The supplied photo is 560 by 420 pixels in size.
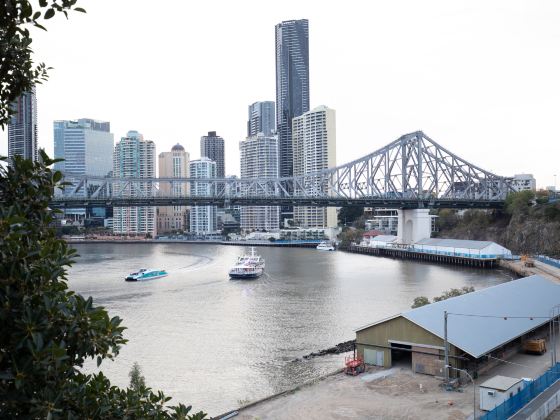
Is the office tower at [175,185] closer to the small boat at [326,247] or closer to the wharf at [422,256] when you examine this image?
the small boat at [326,247]

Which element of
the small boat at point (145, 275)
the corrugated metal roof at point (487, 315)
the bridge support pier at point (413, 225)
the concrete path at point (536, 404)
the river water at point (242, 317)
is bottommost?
the river water at point (242, 317)

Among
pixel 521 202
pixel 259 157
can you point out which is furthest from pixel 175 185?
pixel 521 202

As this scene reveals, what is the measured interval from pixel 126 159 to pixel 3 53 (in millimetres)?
111240

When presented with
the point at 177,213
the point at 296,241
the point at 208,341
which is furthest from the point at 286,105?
the point at 208,341

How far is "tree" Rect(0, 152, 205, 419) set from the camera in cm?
271

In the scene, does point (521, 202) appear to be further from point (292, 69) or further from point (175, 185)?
point (292, 69)

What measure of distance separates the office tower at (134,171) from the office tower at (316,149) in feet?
92.7

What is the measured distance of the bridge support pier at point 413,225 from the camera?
55250mm

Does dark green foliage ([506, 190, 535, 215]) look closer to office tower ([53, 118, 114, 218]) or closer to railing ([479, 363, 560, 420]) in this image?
railing ([479, 363, 560, 420])

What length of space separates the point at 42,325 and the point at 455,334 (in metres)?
11.0

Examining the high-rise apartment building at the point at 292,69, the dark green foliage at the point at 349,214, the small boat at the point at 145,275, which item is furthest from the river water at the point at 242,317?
the high-rise apartment building at the point at 292,69

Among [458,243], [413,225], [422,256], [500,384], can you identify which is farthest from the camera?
[413,225]

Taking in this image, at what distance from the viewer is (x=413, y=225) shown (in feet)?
184

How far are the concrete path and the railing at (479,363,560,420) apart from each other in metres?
0.06
